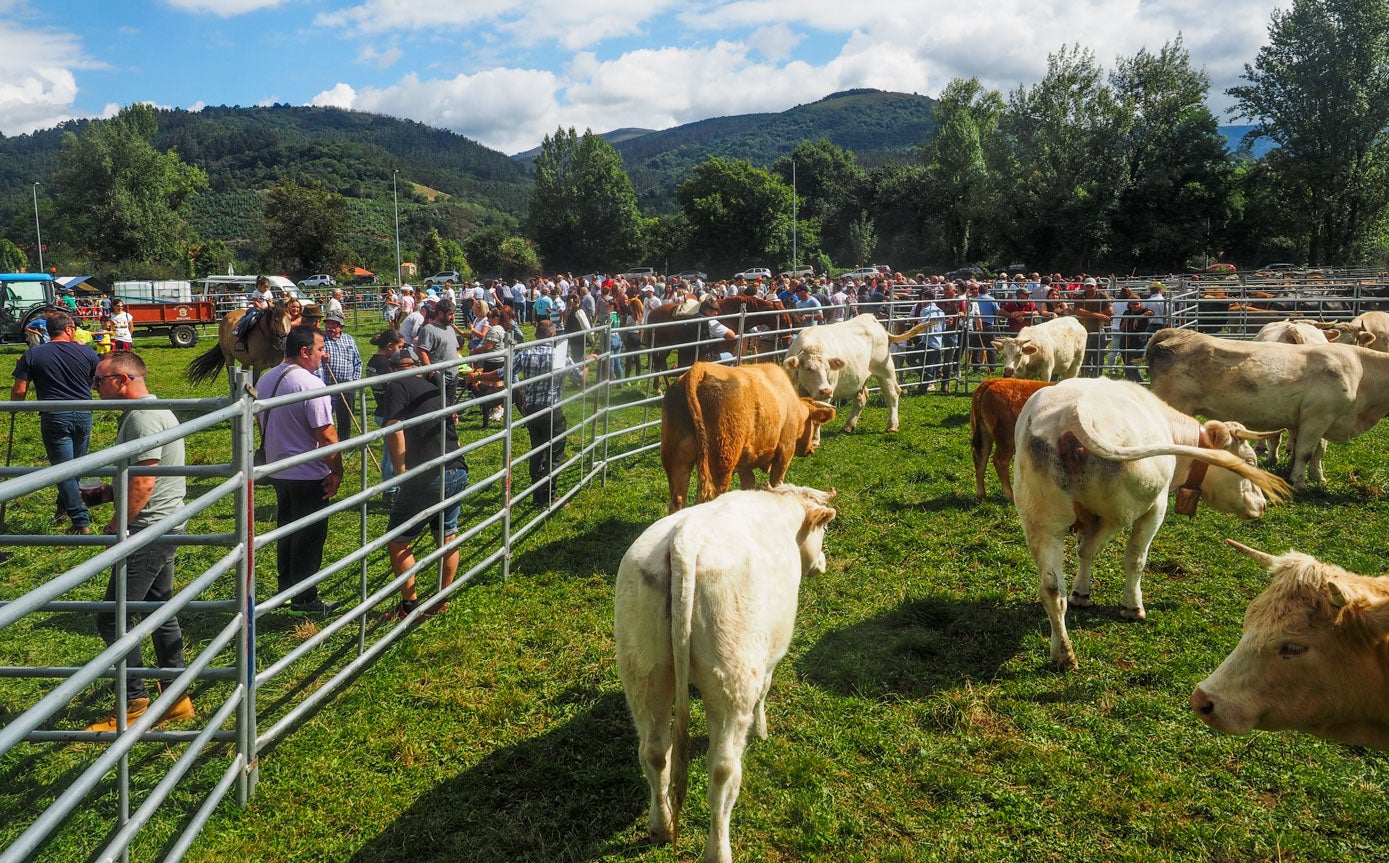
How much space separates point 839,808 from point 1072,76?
57.0 m

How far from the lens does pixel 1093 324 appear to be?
1700 centimetres

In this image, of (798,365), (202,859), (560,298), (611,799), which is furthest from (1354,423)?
(560,298)

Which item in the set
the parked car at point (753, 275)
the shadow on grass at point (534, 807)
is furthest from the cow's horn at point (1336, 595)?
the parked car at point (753, 275)

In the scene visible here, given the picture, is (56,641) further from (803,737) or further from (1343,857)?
(1343,857)

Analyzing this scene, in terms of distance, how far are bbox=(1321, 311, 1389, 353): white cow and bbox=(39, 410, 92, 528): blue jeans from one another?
15453mm

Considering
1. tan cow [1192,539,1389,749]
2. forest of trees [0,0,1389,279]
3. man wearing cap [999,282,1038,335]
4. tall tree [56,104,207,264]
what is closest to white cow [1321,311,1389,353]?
man wearing cap [999,282,1038,335]

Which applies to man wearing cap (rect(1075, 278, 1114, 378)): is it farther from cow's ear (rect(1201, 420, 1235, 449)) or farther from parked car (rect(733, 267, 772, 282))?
parked car (rect(733, 267, 772, 282))

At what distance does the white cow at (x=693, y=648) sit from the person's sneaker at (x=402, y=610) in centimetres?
278

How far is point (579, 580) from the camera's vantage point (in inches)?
261

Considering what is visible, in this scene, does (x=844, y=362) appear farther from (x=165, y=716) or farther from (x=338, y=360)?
(x=165, y=716)

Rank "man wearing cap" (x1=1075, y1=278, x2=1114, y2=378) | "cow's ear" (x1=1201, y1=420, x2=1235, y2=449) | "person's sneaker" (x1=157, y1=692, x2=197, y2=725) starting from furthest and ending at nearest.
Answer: "man wearing cap" (x1=1075, y1=278, x2=1114, y2=378), "cow's ear" (x1=1201, y1=420, x2=1235, y2=449), "person's sneaker" (x1=157, y1=692, x2=197, y2=725)

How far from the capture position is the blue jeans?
7.86 metres

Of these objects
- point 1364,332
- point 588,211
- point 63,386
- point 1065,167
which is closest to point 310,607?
point 63,386

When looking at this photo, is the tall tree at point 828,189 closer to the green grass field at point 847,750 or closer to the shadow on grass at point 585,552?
the shadow on grass at point 585,552
